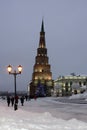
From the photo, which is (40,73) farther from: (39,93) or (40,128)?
(40,128)

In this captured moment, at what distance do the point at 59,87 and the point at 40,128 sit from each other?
18298cm

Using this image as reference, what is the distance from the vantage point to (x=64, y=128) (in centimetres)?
1495

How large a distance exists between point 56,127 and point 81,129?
112 centimetres

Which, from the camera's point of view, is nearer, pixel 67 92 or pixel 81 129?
pixel 81 129

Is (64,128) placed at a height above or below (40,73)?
below

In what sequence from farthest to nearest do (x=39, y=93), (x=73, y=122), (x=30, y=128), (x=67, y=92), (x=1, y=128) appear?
(x=67, y=92), (x=39, y=93), (x=73, y=122), (x=30, y=128), (x=1, y=128)

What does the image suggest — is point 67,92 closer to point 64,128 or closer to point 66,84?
point 66,84

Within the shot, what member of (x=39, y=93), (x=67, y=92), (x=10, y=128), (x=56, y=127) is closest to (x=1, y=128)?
(x=10, y=128)

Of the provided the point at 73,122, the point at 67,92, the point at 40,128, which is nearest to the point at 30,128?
the point at 40,128

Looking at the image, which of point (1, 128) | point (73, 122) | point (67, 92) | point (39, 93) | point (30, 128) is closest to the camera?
point (1, 128)

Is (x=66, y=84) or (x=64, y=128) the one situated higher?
(x=66, y=84)

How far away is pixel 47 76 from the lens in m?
200

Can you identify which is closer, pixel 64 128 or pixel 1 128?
pixel 1 128

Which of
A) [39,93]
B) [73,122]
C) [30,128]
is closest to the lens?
[30,128]
